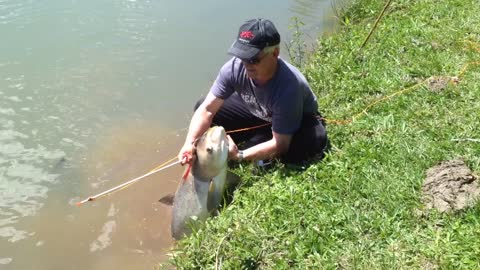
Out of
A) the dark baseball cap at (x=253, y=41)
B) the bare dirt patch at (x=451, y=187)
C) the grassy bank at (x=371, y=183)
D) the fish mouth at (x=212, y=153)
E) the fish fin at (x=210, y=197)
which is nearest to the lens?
the grassy bank at (x=371, y=183)

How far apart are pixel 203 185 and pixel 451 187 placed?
1.82 metres

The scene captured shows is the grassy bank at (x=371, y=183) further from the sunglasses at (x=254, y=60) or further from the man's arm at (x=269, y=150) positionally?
the sunglasses at (x=254, y=60)

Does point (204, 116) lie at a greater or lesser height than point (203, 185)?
greater

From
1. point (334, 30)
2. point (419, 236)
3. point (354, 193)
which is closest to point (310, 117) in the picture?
point (354, 193)

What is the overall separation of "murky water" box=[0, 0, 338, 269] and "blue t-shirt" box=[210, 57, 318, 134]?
4.09 feet

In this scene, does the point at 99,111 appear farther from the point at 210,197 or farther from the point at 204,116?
the point at 210,197

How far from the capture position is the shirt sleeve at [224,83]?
→ 14.4ft

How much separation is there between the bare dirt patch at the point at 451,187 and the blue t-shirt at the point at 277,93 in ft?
3.67

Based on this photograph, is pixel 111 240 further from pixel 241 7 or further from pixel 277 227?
pixel 241 7

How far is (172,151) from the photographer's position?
5.69m

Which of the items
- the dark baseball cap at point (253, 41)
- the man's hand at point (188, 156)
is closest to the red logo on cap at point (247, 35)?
the dark baseball cap at point (253, 41)

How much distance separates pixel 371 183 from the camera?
3.91 meters

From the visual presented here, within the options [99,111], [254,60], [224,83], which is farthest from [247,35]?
[99,111]

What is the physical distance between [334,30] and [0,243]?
18.9ft
